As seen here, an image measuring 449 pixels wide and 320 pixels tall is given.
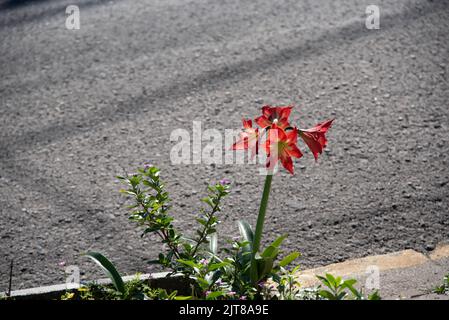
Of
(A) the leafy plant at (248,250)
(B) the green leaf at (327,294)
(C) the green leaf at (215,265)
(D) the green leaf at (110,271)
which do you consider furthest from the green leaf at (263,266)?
(D) the green leaf at (110,271)

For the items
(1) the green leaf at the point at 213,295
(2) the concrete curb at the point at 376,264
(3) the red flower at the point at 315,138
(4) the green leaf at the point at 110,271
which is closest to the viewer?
(1) the green leaf at the point at 213,295

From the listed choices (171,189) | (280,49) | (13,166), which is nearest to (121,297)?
(171,189)

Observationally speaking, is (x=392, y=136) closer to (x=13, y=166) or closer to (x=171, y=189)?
(x=171, y=189)

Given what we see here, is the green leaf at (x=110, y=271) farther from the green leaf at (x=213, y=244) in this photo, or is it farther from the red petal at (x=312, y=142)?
the red petal at (x=312, y=142)

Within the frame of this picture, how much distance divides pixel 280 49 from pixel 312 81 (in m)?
0.56

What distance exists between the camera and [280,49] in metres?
5.52

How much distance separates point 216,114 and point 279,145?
238 cm

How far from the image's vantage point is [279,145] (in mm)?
2414

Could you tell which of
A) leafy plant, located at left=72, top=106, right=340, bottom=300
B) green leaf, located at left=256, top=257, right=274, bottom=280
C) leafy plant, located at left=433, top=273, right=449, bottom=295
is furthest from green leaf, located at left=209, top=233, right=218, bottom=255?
leafy plant, located at left=433, top=273, right=449, bottom=295

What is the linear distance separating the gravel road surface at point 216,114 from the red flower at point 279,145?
1008 millimetres

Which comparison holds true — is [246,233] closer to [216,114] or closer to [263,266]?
[263,266]

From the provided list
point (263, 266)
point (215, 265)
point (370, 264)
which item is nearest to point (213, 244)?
point (263, 266)

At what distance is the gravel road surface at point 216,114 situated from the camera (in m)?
3.68
